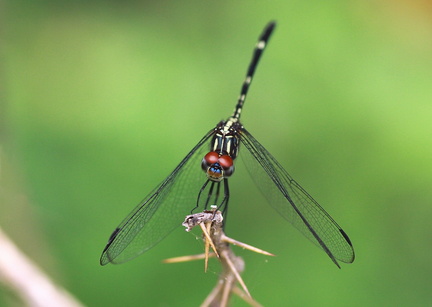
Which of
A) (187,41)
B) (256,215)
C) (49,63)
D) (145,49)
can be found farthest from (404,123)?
(49,63)

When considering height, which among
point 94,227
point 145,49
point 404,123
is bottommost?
point 94,227

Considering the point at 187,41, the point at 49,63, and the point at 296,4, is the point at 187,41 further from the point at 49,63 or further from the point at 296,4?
the point at 49,63

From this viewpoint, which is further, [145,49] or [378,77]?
[145,49]

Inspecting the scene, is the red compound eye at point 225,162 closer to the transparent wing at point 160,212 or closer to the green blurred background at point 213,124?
the transparent wing at point 160,212

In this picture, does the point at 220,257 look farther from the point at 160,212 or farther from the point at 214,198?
the point at 214,198

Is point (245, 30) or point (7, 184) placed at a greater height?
point (245, 30)

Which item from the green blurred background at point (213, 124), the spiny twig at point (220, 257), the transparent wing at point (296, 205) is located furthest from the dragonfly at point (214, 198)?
the spiny twig at point (220, 257)

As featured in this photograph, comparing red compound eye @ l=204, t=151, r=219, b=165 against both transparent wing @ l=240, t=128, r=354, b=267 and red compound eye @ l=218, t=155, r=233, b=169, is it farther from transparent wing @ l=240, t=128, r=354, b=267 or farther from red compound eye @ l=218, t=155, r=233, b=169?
transparent wing @ l=240, t=128, r=354, b=267

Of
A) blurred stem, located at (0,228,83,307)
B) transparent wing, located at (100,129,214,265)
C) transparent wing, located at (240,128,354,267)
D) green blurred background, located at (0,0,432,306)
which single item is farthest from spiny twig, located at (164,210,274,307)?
green blurred background, located at (0,0,432,306)
